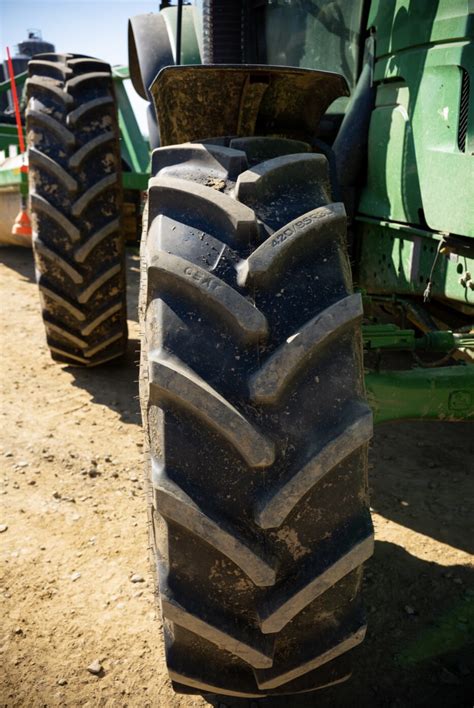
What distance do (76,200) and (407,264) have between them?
1.67m

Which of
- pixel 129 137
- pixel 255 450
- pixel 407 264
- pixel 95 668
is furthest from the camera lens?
pixel 129 137

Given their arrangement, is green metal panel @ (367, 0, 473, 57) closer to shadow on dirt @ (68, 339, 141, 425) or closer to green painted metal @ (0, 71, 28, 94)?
shadow on dirt @ (68, 339, 141, 425)

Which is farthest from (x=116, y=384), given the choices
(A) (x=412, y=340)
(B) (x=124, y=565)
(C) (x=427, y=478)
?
(A) (x=412, y=340)

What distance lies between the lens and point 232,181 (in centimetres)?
164

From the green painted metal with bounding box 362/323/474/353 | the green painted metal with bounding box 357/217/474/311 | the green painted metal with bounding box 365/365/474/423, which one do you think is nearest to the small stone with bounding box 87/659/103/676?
the green painted metal with bounding box 365/365/474/423

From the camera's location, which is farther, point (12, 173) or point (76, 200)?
point (12, 173)

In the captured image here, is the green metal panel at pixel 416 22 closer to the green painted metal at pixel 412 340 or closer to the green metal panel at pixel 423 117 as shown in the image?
the green metal panel at pixel 423 117

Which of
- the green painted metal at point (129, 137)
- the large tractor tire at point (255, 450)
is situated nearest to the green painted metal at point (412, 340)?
the large tractor tire at point (255, 450)

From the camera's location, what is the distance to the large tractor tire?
4.39 feet

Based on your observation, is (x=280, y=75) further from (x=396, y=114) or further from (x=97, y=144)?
(x=97, y=144)

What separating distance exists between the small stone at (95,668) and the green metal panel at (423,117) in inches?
62.9

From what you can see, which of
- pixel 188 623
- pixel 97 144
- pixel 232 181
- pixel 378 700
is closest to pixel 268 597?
pixel 188 623

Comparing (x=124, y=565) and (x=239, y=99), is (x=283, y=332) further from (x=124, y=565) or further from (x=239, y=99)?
(x=124, y=565)

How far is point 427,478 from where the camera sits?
2973 millimetres
